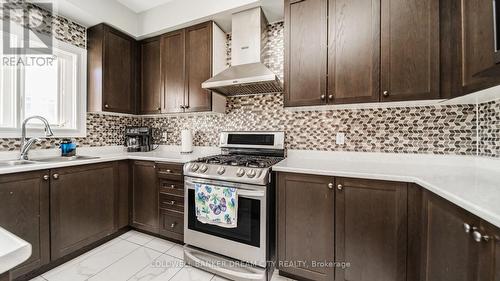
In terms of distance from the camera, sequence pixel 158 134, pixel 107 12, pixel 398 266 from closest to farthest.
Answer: pixel 398 266
pixel 107 12
pixel 158 134

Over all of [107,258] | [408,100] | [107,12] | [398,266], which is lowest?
[107,258]

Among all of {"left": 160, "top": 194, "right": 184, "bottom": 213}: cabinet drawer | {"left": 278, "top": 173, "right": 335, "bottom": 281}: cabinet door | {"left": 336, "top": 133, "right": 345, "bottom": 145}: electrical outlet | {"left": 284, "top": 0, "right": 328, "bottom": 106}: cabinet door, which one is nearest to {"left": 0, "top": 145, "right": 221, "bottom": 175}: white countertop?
{"left": 160, "top": 194, "right": 184, "bottom": 213}: cabinet drawer

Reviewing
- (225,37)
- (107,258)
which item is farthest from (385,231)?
(225,37)

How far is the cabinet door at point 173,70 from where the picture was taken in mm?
2398

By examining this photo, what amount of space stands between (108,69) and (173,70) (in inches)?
29.0

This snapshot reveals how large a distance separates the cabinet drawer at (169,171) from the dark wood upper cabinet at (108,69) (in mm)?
1007

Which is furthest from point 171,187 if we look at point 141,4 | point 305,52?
point 141,4

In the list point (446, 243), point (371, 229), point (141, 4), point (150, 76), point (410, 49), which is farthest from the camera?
point (150, 76)

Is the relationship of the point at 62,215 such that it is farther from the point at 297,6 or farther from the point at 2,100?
the point at 297,6

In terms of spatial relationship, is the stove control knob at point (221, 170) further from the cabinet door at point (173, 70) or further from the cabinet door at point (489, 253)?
the cabinet door at point (489, 253)

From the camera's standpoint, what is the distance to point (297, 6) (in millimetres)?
1769

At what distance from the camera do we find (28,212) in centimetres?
152

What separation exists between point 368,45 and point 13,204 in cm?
291

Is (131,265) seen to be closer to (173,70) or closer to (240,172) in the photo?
(240,172)
